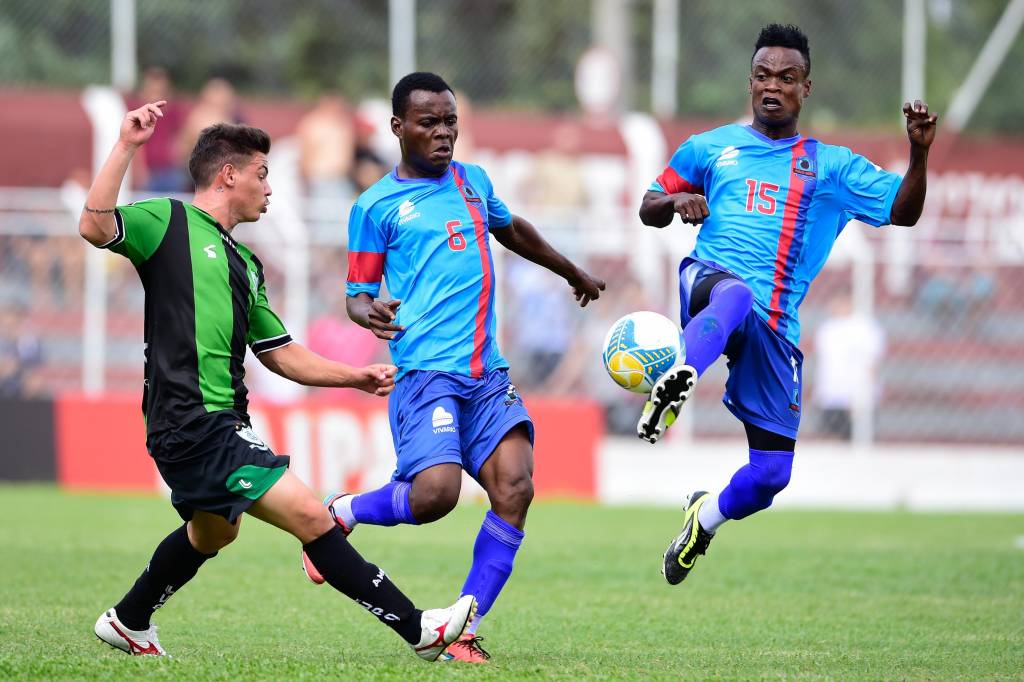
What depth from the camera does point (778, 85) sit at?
281 inches

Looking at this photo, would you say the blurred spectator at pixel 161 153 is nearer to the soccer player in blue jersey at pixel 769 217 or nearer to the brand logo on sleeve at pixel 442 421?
the soccer player in blue jersey at pixel 769 217

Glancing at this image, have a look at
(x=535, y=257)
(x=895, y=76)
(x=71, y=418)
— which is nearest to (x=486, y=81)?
(x=895, y=76)

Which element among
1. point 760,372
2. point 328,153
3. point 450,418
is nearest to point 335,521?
point 450,418

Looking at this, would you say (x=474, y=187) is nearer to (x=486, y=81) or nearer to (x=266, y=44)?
(x=486, y=81)

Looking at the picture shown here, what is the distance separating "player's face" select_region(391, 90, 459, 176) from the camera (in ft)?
22.0

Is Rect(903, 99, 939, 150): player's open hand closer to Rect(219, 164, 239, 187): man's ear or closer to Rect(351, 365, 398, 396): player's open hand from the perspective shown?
Rect(351, 365, 398, 396): player's open hand

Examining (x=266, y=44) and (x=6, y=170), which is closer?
(x=6, y=170)

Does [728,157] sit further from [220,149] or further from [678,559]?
[220,149]

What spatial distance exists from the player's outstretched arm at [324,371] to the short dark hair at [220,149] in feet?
2.66

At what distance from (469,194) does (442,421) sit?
115cm

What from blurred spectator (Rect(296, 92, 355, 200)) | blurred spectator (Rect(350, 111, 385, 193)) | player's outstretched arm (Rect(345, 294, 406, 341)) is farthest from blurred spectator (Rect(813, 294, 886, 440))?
player's outstretched arm (Rect(345, 294, 406, 341))

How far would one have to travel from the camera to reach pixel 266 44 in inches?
816

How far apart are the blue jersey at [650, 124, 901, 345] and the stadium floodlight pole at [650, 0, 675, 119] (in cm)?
1181

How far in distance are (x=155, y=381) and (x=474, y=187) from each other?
193cm
